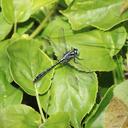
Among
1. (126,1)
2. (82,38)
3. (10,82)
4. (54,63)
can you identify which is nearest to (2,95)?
(10,82)

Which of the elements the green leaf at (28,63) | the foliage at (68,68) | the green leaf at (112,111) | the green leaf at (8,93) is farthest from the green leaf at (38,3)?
the green leaf at (112,111)

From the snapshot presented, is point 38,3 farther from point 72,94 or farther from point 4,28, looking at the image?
point 72,94

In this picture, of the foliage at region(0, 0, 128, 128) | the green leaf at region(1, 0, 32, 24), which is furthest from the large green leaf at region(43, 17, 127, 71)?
the green leaf at region(1, 0, 32, 24)

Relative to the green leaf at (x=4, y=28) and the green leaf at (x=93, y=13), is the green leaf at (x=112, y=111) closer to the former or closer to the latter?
the green leaf at (x=93, y=13)

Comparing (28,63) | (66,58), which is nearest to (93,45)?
(66,58)

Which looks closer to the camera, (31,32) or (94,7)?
(94,7)

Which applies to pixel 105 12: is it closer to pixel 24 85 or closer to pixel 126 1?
pixel 126 1
